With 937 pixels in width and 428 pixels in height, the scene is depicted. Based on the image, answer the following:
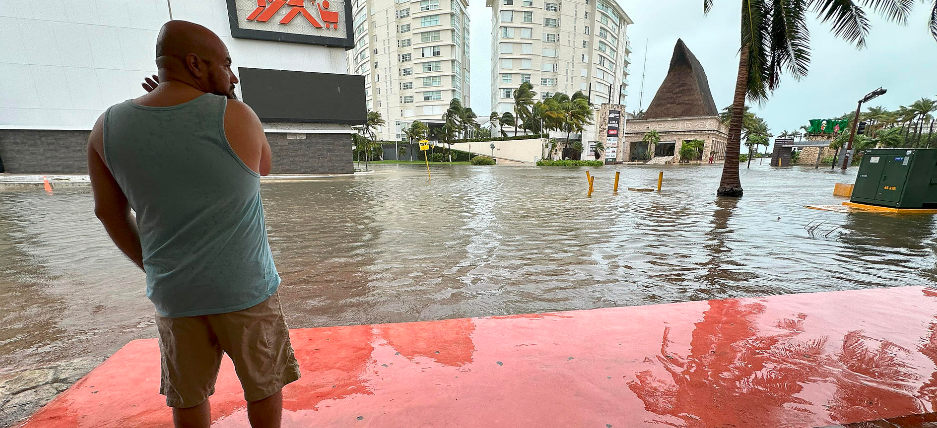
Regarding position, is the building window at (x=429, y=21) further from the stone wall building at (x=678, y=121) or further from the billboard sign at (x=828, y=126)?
the billboard sign at (x=828, y=126)

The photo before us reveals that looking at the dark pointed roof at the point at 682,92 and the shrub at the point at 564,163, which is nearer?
the shrub at the point at 564,163

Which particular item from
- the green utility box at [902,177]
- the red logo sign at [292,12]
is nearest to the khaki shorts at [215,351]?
the green utility box at [902,177]

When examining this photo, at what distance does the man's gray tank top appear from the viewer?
1125 mm

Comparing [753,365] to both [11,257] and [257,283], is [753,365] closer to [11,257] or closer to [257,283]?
[257,283]

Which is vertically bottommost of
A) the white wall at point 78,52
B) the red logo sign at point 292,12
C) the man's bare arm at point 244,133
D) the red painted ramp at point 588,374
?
the red painted ramp at point 588,374

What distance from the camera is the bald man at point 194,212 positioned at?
1.14 metres

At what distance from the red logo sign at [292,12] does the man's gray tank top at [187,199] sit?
1130 inches

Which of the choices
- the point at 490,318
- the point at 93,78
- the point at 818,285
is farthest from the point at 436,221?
the point at 93,78

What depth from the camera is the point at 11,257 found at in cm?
548

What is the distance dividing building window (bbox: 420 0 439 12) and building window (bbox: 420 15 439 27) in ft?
4.35

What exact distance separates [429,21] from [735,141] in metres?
62.7

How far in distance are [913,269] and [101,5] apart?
34958 mm

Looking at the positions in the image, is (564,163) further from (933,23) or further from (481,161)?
(933,23)

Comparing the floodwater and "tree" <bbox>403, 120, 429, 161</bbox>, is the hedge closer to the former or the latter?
Result: "tree" <bbox>403, 120, 429, 161</bbox>
